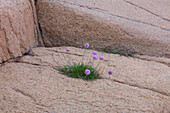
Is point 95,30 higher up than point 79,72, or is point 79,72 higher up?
point 95,30

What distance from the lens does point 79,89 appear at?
1963mm

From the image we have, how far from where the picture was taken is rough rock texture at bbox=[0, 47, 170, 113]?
5.65ft

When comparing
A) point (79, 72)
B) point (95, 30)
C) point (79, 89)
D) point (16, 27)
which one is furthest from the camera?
point (95, 30)

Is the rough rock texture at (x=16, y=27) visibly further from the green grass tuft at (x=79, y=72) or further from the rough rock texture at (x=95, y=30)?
the green grass tuft at (x=79, y=72)

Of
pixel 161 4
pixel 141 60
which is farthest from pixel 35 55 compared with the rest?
pixel 161 4

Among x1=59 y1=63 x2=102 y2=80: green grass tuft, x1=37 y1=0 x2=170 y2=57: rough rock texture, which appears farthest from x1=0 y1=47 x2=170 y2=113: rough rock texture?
x1=37 y1=0 x2=170 y2=57: rough rock texture

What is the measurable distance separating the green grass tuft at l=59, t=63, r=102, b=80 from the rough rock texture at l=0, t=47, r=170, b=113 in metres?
0.08

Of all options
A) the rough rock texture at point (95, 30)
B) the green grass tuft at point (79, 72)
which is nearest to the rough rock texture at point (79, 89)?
the green grass tuft at point (79, 72)

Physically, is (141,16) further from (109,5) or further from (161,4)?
(161,4)

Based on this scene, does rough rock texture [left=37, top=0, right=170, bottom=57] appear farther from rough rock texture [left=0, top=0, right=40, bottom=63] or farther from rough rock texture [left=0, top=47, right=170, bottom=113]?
rough rock texture [left=0, top=47, right=170, bottom=113]

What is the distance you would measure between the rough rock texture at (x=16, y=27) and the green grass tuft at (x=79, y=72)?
0.60 m

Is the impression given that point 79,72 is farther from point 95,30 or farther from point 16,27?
point 95,30

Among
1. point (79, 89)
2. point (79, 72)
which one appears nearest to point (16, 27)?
point (79, 72)

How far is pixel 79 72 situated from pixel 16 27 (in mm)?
→ 865
